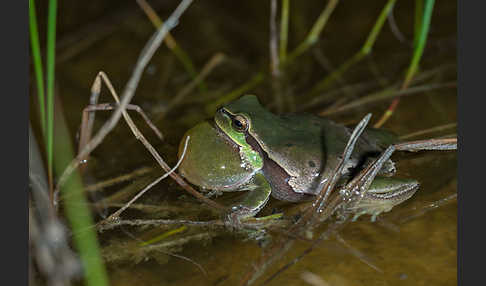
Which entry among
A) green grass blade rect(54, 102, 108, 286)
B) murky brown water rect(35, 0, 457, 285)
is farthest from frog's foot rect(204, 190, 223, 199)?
green grass blade rect(54, 102, 108, 286)

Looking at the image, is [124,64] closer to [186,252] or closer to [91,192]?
[91,192]

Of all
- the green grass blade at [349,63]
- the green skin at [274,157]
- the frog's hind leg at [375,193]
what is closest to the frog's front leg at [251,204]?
the green skin at [274,157]

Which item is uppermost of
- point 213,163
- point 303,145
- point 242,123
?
point 242,123

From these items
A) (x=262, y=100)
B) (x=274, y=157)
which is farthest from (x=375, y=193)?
(x=262, y=100)

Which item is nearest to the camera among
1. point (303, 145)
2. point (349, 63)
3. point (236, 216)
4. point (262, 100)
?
point (236, 216)

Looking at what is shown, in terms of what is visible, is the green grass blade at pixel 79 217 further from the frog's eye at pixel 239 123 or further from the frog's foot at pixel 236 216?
the frog's eye at pixel 239 123

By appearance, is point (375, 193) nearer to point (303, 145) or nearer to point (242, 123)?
point (303, 145)

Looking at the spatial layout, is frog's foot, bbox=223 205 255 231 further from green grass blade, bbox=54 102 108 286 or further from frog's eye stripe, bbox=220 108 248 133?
green grass blade, bbox=54 102 108 286
